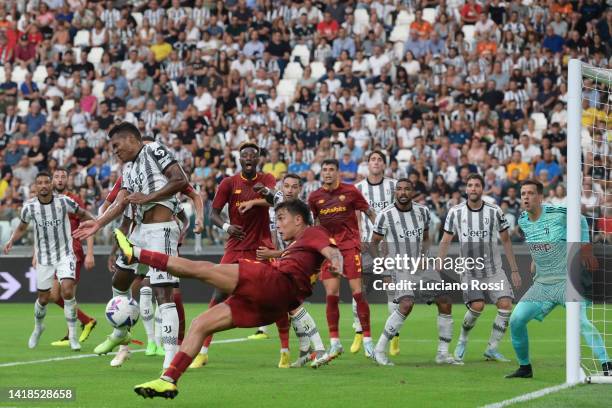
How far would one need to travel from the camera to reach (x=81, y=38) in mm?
29750

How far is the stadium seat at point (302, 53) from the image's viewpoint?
89.2 feet

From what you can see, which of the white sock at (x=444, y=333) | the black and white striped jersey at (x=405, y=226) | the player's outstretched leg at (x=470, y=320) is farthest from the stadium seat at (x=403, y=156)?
the white sock at (x=444, y=333)

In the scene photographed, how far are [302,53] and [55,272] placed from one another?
14112mm

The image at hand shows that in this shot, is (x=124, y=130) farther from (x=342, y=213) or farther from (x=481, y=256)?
(x=481, y=256)

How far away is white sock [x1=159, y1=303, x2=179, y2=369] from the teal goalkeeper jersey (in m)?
3.59

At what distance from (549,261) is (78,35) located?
21.7 metres

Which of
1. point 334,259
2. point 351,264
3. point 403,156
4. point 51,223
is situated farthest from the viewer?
point 403,156

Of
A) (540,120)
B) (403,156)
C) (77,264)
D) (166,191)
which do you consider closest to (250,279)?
(166,191)

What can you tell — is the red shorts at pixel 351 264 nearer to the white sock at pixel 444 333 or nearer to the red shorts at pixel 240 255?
the red shorts at pixel 240 255

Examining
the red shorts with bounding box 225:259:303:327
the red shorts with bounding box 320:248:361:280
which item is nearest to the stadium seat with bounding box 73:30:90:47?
the red shorts with bounding box 320:248:361:280

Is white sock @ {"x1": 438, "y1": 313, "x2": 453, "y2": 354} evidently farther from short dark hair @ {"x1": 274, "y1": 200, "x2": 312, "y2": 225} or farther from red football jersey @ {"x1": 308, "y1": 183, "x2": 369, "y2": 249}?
short dark hair @ {"x1": 274, "y1": 200, "x2": 312, "y2": 225}

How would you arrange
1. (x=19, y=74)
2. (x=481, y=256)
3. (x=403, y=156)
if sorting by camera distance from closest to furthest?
1. (x=481, y=256)
2. (x=403, y=156)
3. (x=19, y=74)

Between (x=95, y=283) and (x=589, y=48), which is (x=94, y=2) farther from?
(x=589, y=48)

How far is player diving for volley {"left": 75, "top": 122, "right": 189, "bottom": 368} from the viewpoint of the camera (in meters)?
10.3
